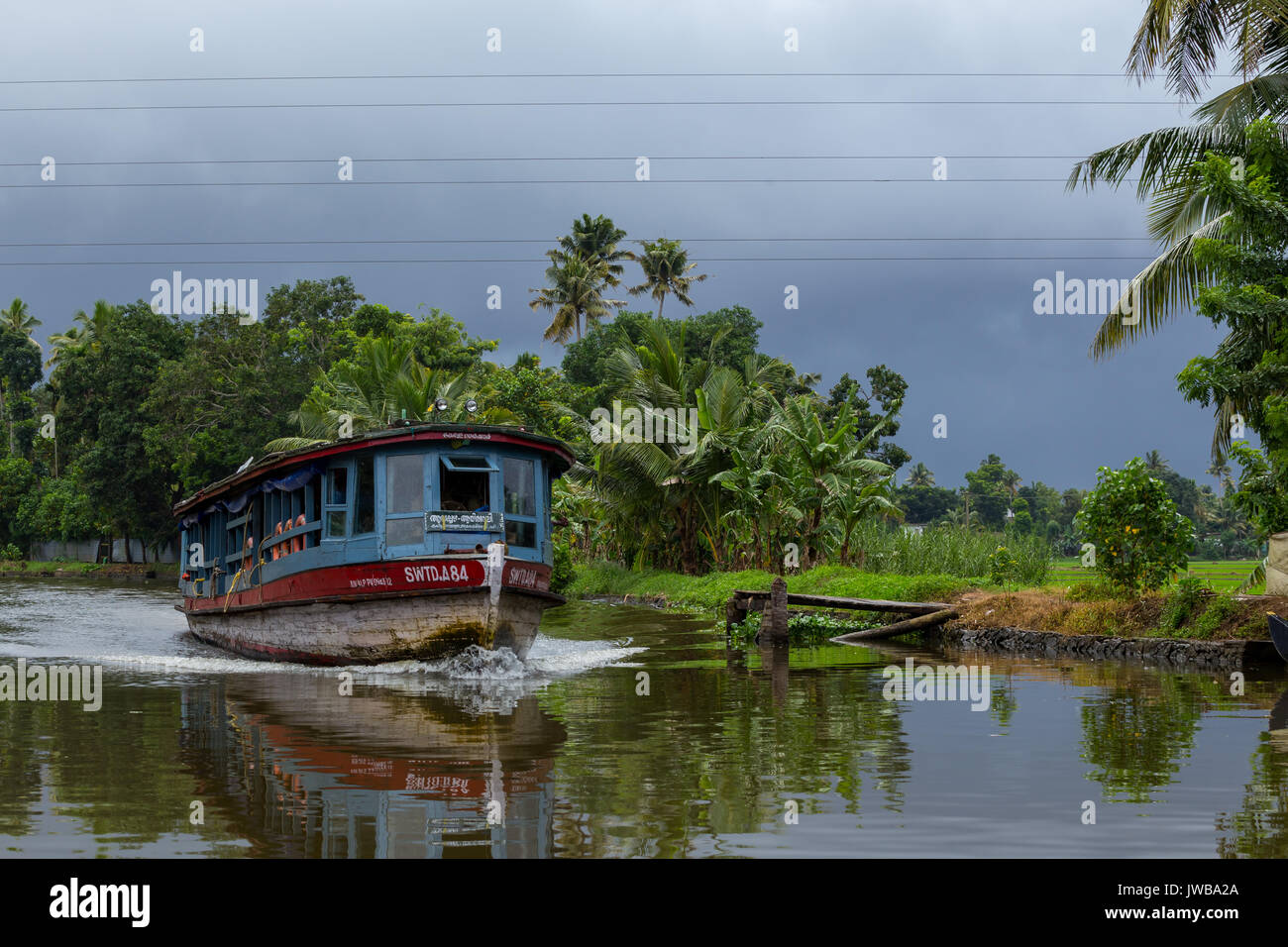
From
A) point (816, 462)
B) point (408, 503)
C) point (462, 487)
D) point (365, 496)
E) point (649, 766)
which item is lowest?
point (649, 766)

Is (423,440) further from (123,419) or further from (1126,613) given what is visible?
(123,419)

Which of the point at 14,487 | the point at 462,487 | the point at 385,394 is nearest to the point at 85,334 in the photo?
the point at 14,487

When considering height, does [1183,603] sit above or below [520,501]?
below

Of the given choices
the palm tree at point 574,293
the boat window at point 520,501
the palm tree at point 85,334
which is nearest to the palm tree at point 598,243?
the palm tree at point 574,293

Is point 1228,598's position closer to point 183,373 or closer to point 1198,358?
point 1198,358

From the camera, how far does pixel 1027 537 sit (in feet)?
78.1

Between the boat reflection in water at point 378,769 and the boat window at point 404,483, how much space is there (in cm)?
289

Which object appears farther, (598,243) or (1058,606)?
(598,243)

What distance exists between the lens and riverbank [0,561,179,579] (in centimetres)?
5528

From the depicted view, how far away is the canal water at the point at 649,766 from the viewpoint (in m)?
6.10

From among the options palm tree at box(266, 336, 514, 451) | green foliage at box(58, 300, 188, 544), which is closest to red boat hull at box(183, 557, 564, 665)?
palm tree at box(266, 336, 514, 451)

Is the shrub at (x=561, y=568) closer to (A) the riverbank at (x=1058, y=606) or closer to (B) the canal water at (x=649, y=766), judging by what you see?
(A) the riverbank at (x=1058, y=606)

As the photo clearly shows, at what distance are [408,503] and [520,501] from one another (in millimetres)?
1654

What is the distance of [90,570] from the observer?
56.6 meters
